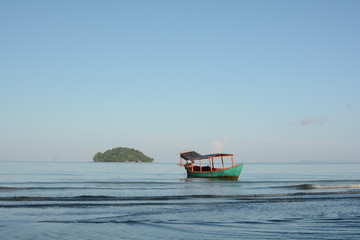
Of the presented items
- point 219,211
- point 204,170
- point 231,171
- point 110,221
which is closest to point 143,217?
point 110,221

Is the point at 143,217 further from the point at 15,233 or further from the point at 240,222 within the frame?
the point at 15,233

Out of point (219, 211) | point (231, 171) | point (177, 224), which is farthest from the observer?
point (231, 171)

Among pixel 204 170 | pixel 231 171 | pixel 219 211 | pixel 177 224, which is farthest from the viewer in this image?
pixel 204 170

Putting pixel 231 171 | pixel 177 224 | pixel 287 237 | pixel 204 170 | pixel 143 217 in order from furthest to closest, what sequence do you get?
pixel 204 170 → pixel 231 171 → pixel 143 217 → pixel 177 224 → pixel 287 237

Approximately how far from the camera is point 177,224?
1684cm

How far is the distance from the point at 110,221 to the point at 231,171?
40046mm

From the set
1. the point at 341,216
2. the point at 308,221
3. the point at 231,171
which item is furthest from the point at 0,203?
the point at 231,171

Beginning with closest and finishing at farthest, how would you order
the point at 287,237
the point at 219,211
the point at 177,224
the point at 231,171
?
1. the point at 287,237
2. the point at 177,224
3. the point at 219,211
4. the point at 231,171

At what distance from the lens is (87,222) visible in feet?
56.4

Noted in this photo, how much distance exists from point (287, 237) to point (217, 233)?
2507mm

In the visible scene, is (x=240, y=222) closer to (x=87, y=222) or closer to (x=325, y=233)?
(x=325, y=233)

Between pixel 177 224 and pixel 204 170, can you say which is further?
pixel 204 170

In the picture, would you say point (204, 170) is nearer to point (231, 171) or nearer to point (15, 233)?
point (231, 171)

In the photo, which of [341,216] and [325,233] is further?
[341,216]
